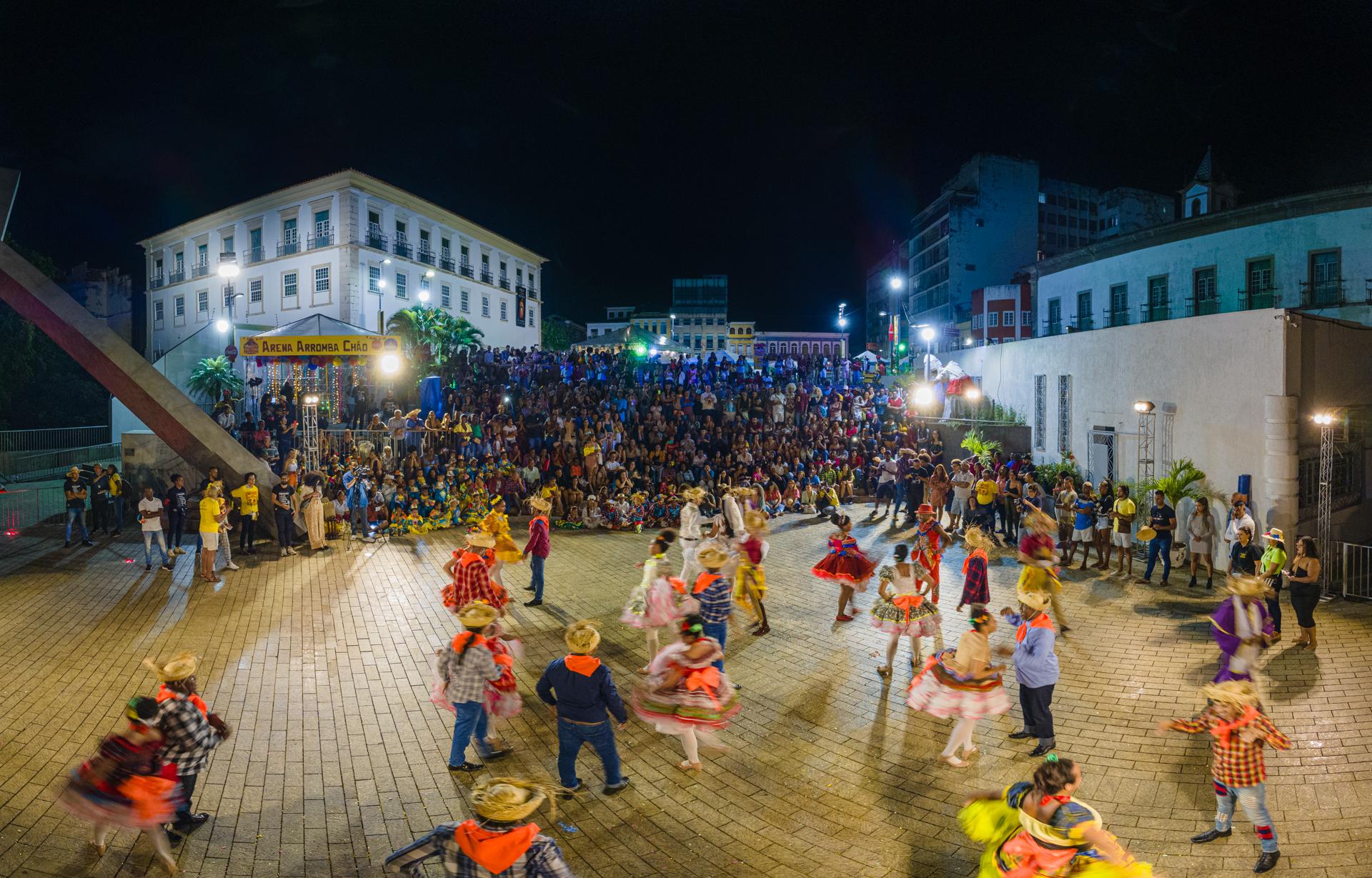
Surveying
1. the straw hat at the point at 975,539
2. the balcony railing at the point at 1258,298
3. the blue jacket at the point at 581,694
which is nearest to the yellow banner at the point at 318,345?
the blue jacket at the point at 581,694

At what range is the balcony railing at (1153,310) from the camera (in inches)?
975

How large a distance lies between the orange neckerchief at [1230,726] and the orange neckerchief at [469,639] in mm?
5433

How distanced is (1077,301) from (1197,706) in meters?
24.0

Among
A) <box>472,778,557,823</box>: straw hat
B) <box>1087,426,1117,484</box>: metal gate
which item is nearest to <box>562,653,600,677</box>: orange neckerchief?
<box>472,778,557,823</box>: straw hat

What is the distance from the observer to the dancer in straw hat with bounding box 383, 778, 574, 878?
313 centimetres

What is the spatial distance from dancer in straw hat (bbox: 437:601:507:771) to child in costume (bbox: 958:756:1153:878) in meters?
3.72

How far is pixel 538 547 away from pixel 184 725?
5.63m

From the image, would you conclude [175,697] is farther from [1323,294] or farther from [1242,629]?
[1323,294]

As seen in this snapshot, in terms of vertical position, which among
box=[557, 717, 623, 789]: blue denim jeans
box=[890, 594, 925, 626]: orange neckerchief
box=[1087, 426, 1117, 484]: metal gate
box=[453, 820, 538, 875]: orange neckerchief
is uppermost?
box=[1087, 426, 1117, 484]: metal gate

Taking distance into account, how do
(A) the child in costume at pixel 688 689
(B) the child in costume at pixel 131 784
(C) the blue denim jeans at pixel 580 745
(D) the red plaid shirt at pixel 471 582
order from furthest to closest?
1. (D) the red plaid shirt at pixel 471 582
2. (A) the child in costume at pixel 688 689
3. (C) the blue denim jeans at pixel 580 745
4. (B) the child in costume at pixel 131 784

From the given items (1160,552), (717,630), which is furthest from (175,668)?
(1160,552)

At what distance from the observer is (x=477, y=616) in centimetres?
573

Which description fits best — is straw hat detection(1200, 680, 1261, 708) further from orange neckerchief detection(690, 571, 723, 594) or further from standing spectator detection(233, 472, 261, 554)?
standing spectator detection(233, 472, 261, 554)

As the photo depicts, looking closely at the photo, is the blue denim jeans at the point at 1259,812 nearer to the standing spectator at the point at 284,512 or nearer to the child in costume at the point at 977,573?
the child in costume at the point at 977,573
